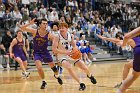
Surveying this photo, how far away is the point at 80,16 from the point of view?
25.4 metres

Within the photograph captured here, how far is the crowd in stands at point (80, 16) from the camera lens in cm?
2064

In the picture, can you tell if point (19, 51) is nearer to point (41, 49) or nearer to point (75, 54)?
point (41, 49)

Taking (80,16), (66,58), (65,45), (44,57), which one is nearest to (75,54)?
(66,58)

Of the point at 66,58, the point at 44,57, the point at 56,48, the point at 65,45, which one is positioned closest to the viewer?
the point at 56,48

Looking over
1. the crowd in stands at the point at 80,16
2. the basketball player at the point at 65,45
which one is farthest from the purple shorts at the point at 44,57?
the crowd in stands at the point at 80,16

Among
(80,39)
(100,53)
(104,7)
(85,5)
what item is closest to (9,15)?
(80,39)

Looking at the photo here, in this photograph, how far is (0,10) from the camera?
20.3 meters

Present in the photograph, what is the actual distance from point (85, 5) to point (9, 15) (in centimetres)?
906

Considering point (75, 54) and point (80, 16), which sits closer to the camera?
point (75, 54)

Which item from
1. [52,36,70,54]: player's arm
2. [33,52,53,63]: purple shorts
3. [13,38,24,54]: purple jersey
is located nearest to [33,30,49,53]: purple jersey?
[33,52,53,63]: purple shorts

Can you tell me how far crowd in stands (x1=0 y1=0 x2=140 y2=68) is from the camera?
20.6 meters

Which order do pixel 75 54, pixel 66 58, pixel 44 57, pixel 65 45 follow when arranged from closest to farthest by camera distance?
1. pixel 75 54
2. pixel 66 58
3. pixel 65 45
4. pixel 44 57

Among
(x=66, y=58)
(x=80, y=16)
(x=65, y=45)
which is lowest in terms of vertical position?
(x=80, y=16)

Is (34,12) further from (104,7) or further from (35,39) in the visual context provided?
(35,39)
